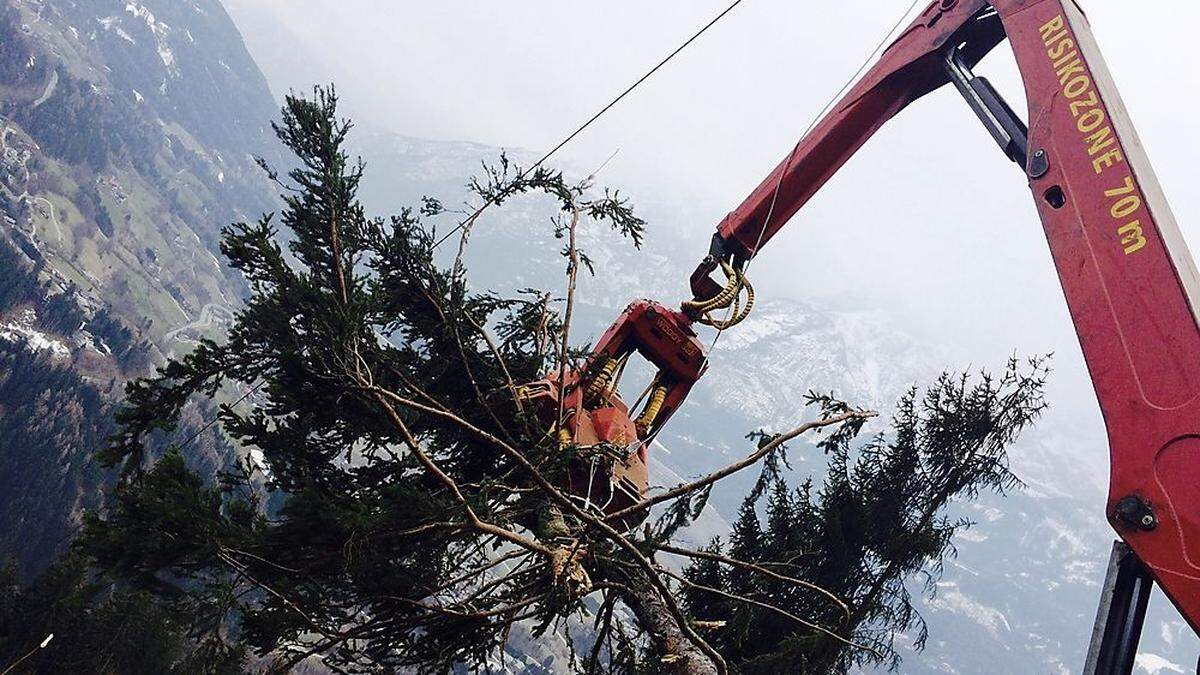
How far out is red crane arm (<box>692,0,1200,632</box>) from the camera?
11.4ft

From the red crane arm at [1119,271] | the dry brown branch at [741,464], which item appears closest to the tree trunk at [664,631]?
the dry brown branch at [741,464]

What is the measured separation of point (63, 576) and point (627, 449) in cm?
5442

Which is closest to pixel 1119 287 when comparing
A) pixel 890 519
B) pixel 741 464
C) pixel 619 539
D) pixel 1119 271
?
pixel 1119 271

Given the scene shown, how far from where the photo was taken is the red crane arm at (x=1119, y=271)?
11.4ft

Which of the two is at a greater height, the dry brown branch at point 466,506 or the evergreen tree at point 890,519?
the evergreen tree at point 890,519

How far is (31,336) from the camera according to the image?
13425cm

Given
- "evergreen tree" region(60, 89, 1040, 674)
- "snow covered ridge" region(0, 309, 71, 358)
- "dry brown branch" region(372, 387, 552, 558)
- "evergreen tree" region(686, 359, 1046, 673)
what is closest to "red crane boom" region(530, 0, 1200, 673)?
"evergreen tree" region(60, 89, 1040, 674)

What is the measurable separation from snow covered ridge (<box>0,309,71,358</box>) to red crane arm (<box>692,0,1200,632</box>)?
6030 inches

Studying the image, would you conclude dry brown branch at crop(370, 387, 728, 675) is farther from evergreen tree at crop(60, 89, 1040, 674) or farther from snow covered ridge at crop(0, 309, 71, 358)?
snow covered ridge at crop(0, 309, 71, 358)

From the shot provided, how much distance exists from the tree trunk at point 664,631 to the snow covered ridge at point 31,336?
15134 centimetres

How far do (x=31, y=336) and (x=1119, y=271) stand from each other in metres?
→ 166

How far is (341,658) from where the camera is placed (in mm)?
4809

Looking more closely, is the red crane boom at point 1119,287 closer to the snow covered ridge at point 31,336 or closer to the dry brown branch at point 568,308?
the dry brown branch at point 568,308

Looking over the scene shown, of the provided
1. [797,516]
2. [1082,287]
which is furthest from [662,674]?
[797,516]
